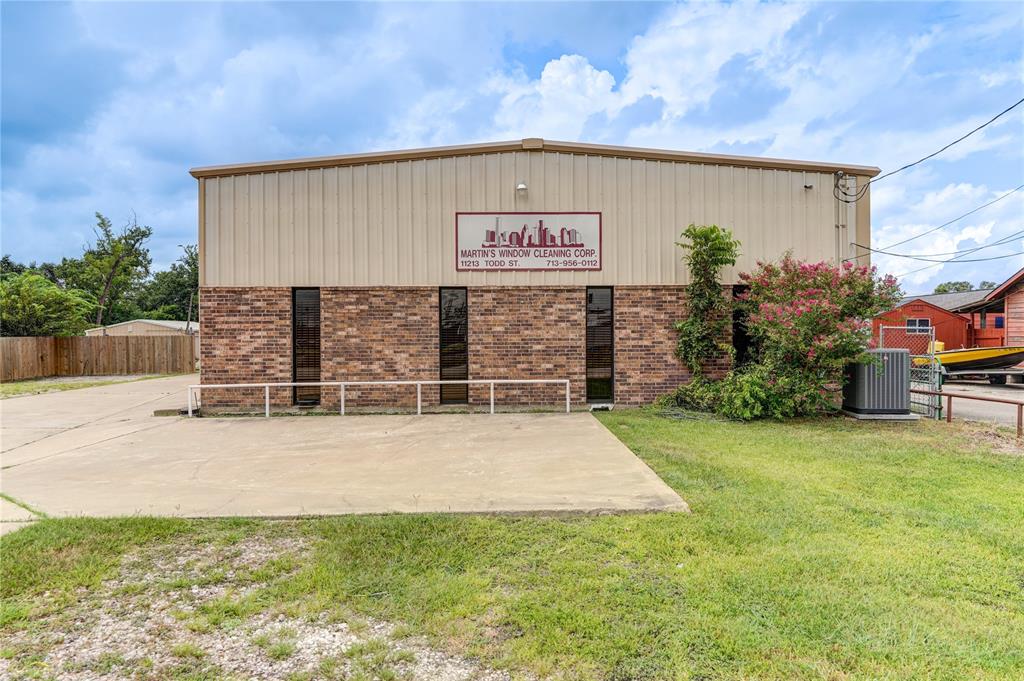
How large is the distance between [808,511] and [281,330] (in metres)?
9.47

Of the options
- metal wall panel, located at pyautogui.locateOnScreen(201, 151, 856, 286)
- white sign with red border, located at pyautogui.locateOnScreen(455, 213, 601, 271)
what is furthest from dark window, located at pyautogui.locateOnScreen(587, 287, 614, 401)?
white sign with red border, located at pyautogui.locateOnScreen(455, 213, 601, 271)

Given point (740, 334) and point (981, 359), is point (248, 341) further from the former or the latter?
point (981, 359)

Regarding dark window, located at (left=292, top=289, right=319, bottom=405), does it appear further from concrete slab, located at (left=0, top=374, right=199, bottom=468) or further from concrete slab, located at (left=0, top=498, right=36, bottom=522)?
concrete slab, located at (left=0, top=498, right=36, bottom=522)

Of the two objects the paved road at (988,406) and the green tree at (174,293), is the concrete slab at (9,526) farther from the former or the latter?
the green tree at (174,293)

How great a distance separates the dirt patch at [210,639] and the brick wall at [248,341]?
7.35 meters

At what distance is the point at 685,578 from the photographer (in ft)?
9.89

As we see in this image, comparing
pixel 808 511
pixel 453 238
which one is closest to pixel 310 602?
pixel 808 511

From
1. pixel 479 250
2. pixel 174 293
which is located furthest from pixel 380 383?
pixel 174 293

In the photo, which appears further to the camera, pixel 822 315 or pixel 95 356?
pixel 95 356

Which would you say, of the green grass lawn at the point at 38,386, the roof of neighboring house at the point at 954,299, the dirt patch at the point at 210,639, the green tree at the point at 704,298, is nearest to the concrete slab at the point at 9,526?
the dirt patch at the point at 210,639

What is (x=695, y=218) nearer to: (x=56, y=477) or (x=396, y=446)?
(x=396, y=446)

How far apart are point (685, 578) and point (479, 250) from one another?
807 cm

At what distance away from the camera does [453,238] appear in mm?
10195

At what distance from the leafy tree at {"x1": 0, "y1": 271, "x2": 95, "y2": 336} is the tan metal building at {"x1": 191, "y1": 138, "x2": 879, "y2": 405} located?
18.4 meters
